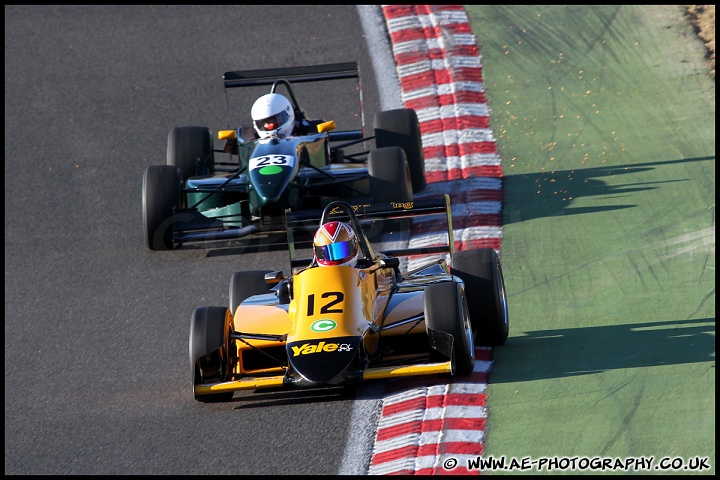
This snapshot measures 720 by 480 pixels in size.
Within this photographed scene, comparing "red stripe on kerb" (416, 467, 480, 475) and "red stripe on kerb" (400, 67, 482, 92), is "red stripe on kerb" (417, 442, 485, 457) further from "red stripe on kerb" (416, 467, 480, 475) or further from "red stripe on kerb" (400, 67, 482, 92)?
"red stripe on kerb" (400, 67, 482, 92)

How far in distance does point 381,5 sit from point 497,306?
9846 mm

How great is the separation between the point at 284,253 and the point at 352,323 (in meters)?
3.94

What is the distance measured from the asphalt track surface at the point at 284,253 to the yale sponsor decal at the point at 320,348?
1.59 feet

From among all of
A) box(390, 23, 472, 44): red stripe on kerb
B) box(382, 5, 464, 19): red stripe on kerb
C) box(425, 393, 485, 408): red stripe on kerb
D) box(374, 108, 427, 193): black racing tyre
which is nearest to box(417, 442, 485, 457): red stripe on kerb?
box(425, 393, 485, 408): red stripe on kerb

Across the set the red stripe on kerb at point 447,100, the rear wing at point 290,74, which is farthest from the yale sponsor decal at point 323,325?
the red stripe on kerb at point 447,100

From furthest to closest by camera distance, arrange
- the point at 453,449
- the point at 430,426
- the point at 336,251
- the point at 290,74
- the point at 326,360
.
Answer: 1. the point at 290,74
2. the point at 336,251
3. the point at 326,360
4. the point at 430,426
5. the point at 453,449

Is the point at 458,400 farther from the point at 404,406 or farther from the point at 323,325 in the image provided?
the point at 323,325

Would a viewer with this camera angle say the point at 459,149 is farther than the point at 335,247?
Yes

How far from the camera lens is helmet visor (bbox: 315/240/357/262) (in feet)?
35.7

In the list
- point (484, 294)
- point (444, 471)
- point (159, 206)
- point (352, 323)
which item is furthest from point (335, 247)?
point (159, 206)

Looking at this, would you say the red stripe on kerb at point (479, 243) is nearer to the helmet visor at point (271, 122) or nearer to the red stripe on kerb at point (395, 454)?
the helmet visor at point (271, 122)

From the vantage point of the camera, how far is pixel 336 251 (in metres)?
10.9

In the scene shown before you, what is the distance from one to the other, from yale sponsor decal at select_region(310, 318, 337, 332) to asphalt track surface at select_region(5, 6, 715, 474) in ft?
1.82

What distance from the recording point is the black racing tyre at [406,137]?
15.1m
